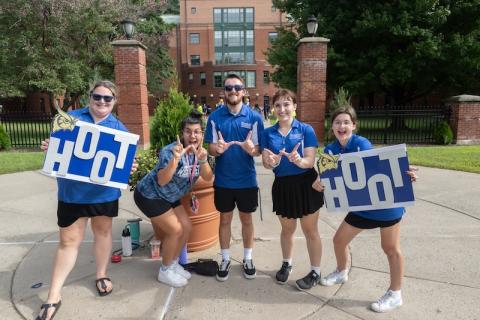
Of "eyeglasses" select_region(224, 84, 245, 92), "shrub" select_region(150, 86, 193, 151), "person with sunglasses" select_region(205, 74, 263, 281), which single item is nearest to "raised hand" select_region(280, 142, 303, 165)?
"person with sunglasses" select_region(205, 74, 263, 281)

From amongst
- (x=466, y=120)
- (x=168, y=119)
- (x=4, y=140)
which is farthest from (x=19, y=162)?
(x=466, y=120)

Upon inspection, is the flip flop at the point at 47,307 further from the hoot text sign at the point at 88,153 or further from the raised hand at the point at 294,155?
the raised hand at the point at 294,155

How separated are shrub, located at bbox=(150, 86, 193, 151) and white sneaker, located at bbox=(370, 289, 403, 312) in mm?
2678

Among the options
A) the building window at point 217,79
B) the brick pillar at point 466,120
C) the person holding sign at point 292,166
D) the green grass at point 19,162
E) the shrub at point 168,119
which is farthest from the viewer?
the building window at point 217,79

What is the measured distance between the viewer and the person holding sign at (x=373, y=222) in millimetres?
2770

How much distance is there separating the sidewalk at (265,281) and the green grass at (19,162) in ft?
13.9

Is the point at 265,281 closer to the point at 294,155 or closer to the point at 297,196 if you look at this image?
the point at 297,196

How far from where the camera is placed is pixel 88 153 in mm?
2871

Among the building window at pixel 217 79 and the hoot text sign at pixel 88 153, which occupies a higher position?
the building window at pixel 217 79

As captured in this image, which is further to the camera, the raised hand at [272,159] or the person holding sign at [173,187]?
the person holding sign at [173,187]

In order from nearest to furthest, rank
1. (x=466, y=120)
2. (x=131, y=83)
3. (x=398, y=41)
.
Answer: (x=131, y=83) → (x=466, y=120) → (x=398, y=41)

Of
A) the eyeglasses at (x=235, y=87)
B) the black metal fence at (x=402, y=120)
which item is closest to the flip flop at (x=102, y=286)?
the eyeglasses at (x=235, y=87)

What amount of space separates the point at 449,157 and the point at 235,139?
8.78 m

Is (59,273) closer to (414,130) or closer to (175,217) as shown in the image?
(175,217)
